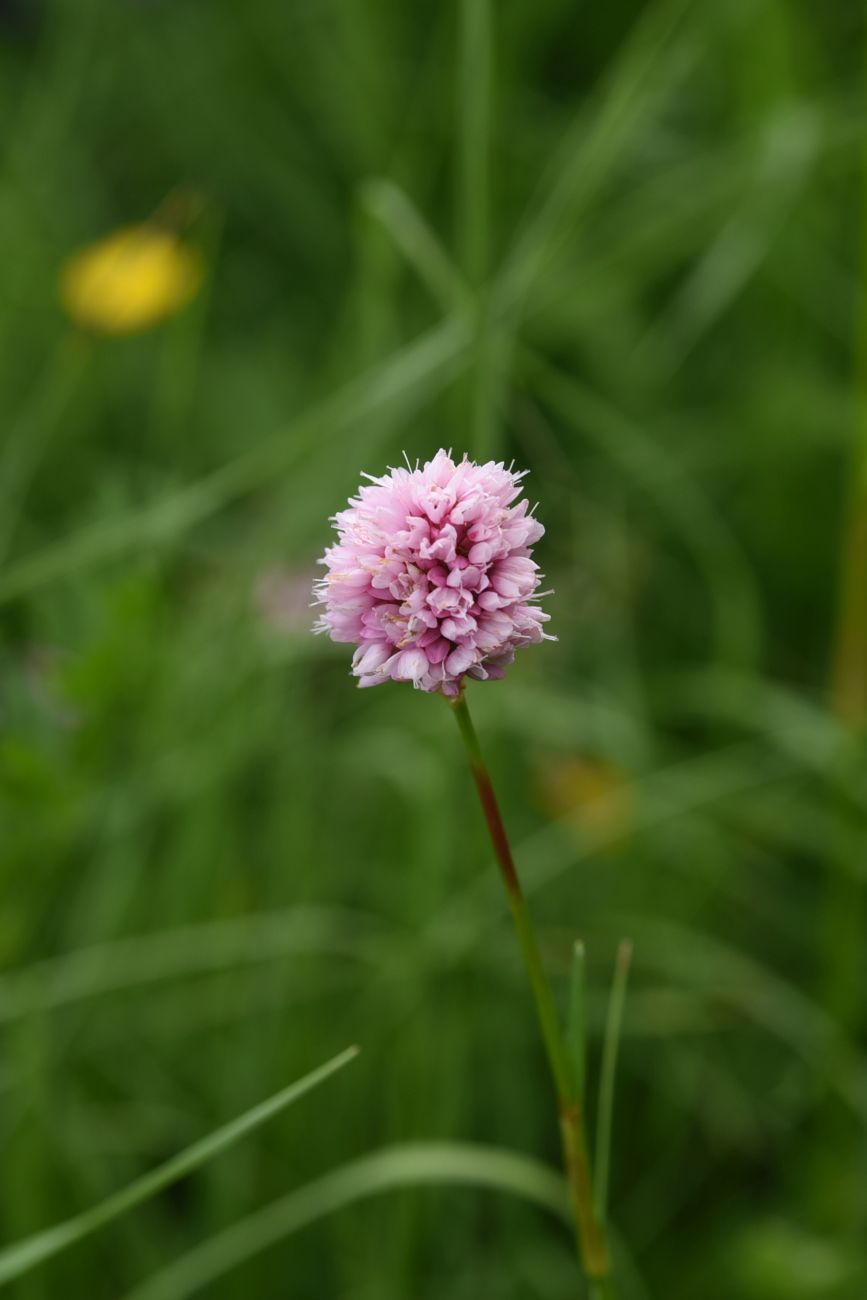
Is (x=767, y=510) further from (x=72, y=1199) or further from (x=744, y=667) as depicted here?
(x=72, y=1199)

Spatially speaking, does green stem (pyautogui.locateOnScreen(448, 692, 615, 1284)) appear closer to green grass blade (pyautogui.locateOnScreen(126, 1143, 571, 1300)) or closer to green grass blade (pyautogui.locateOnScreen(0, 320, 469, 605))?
green grass blade (pyautogui.locateOnScreen(126, 1143, 571, 1300))

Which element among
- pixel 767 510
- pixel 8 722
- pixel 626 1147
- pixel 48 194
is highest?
pixel 48 194

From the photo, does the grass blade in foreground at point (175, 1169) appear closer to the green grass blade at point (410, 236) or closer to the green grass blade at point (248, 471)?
the green grass blade at point (248, 471)

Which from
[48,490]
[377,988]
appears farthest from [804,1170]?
[48,490]

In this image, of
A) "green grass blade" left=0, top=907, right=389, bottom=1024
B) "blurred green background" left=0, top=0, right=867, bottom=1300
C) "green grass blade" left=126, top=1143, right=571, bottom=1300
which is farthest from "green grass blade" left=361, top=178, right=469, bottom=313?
"green grass blade" left=126, top=1143, right=571, bottom=1300

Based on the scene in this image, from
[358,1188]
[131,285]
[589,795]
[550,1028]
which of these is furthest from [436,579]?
[131,285]

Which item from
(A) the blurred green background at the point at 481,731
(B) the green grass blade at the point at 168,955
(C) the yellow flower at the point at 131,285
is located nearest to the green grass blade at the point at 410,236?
(A) the blurred green background at the point at 481,731

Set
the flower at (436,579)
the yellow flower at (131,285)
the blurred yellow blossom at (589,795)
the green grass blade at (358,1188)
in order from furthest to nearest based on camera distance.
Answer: the yellow flower at (131,285)
the blurred yellow blossom at (589,795)
the green grass blade at (358,1188)
the flower at (436,579)
